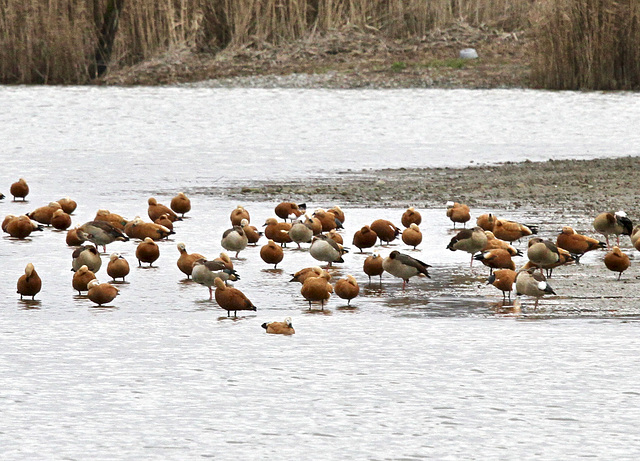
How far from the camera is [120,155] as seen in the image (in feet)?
70.1

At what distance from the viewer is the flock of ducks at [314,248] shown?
27.7 ft

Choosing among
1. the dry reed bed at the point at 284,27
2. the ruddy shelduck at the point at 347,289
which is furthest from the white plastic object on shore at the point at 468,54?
the ruddy shelduck at the point at 347,289

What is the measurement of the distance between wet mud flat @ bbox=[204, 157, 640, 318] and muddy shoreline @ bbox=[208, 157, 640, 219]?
1 cm

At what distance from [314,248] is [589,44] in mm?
22516

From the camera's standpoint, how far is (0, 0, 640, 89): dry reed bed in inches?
1195

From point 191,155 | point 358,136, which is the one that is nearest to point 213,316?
Answer: point 191,155

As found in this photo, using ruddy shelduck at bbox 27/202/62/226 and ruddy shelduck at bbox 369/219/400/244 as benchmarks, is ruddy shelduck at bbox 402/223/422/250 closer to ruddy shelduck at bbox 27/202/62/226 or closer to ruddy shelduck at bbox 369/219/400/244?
ruddy shelduck at bbox 369/219/400/244

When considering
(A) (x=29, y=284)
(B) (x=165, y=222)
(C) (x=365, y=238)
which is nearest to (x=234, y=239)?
(C) (x=365, y=238)

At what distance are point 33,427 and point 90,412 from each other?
13.4 inches

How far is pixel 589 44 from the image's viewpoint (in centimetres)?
3055

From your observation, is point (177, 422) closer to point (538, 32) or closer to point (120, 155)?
point (120, 155)

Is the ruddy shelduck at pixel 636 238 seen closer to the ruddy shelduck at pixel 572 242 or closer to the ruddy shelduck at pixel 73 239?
the ruddy shelduck at pixel 572 242

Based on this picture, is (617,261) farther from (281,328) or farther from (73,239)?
(73,239)

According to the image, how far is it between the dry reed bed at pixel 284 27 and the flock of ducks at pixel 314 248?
63.3ft
